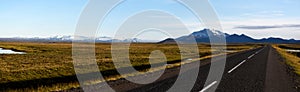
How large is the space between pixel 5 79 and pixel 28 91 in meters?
8.36

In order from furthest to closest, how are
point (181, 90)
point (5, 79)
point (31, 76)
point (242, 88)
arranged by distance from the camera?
point (31, 76), point (5, 79), point (242, 88), point (181, 90)

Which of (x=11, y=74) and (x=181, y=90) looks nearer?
(x=181, y=90)

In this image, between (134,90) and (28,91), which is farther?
(28,91)

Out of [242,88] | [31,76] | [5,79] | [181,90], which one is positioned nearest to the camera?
[181,90]

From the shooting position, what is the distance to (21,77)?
887 inches

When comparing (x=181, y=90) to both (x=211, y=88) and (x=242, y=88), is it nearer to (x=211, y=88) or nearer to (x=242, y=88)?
(x=211, y=88)

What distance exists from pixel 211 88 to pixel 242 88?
1.33 metres

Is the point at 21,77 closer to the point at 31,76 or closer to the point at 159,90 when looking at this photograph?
the point at 31,76

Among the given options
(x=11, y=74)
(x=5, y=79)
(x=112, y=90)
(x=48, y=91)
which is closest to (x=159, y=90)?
(x=112, y=90)

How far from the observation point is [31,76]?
2320cm

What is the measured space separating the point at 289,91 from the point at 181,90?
4.31 meters

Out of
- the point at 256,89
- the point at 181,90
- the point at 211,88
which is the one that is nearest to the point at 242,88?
the point at 256,89

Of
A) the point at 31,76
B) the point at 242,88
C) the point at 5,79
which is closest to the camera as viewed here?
the point at 242,88

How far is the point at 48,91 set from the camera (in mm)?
13328
